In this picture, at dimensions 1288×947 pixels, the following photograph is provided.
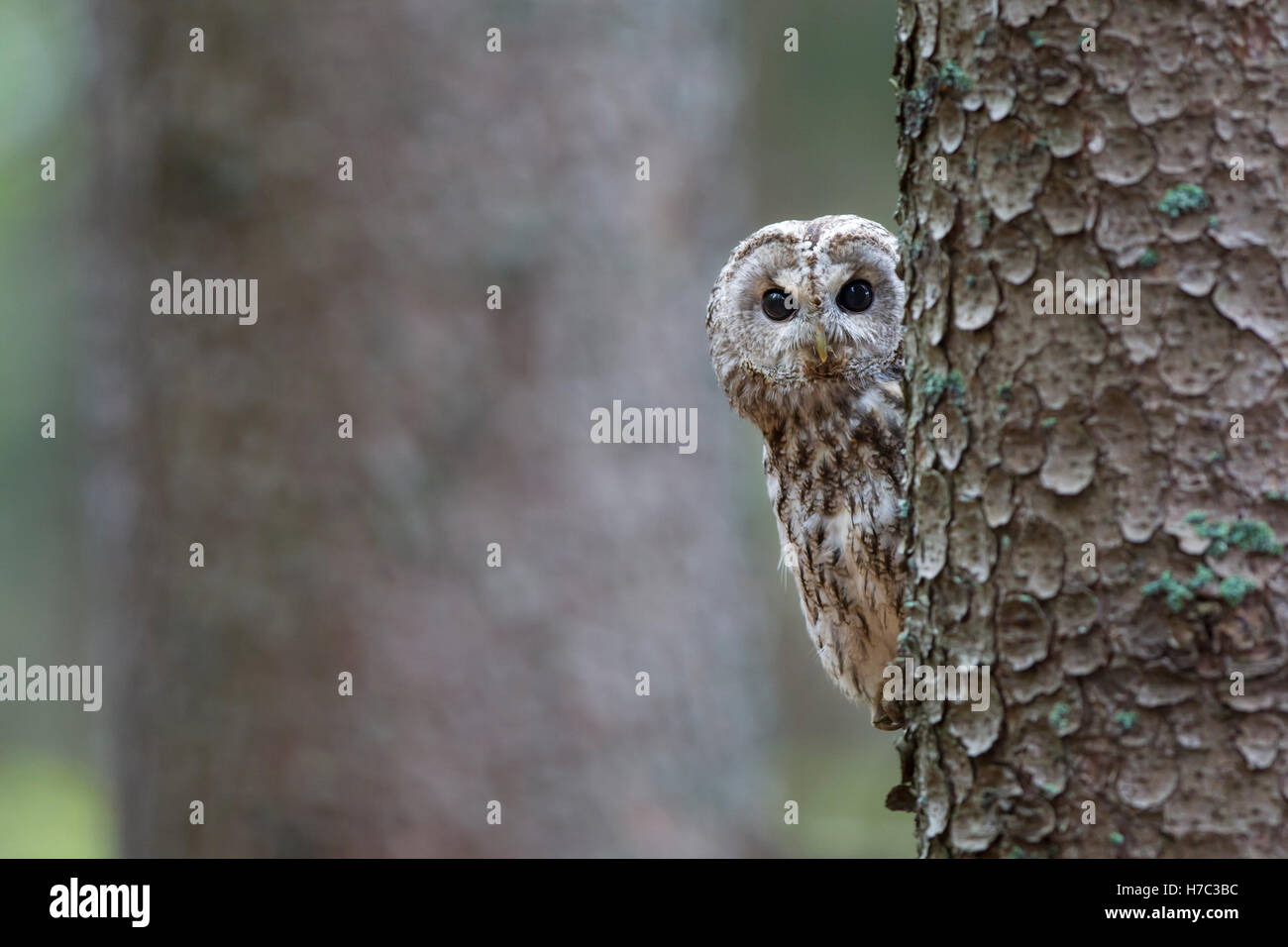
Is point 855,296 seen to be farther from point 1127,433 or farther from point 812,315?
point 1127,433

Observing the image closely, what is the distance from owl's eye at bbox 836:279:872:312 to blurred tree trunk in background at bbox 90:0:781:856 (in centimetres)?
138

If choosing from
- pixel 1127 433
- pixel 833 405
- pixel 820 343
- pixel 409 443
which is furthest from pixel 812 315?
pixel 1127 433

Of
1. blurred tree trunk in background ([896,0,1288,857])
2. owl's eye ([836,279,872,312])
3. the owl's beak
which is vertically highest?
owl's eye ([836,279,872,312])

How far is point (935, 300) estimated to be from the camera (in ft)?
6.82

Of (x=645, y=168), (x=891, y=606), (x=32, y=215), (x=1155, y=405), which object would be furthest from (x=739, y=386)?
(x=32, y=215)

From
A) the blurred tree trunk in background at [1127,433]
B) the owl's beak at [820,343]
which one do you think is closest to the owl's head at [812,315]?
the owl's beak at [820,343]

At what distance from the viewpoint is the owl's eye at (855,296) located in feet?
11.3

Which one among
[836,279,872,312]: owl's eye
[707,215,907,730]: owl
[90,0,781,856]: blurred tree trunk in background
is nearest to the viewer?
[707,215,907,730]: owl

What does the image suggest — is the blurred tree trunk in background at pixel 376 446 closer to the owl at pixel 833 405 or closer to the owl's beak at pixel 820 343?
the owl at pixel 833 405

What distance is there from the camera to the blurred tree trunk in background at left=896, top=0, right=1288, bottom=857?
1.80 meters

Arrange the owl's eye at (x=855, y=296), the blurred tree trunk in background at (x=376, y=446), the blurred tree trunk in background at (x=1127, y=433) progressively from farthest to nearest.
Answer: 1. the blurred tree trunk in background at (x=376, y=446)
2. the owl's eye at (x=855, y=296)
3. the blurred tree trunk in background at (x=1127, y=433)

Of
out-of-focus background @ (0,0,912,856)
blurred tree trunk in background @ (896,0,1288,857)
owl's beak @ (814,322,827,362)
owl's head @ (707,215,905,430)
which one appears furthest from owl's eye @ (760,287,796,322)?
blurred tree trunk in background @ (896,0,1288,857)

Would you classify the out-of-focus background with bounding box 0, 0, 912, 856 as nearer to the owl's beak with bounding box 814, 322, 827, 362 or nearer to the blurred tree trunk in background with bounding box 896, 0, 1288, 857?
the owl's beak with bounding box 814, 322, 827, 362
